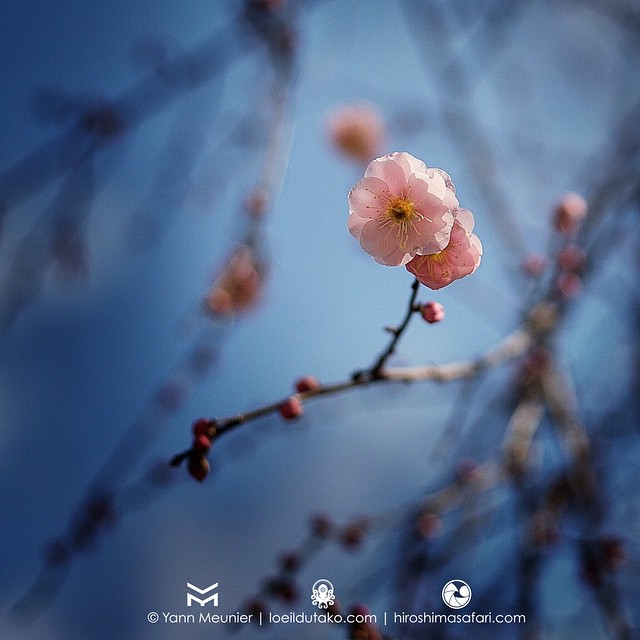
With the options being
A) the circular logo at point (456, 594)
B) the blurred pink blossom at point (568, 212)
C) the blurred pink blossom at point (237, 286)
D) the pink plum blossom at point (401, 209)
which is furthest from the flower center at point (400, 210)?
the circular logo at point (456, 594)

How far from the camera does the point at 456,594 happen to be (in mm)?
1883

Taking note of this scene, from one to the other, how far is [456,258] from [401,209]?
0.50 feet

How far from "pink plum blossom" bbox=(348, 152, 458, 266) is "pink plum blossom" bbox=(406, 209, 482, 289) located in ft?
0.09

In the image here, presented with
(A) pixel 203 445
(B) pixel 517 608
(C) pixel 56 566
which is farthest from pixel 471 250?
(C) pixel 56 566

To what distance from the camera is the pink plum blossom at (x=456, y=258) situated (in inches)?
34.2

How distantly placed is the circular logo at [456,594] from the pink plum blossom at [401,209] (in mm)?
1497

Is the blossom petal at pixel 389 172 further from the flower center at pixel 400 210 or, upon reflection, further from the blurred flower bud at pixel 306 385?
the blurred flower bud at pixel 306 385

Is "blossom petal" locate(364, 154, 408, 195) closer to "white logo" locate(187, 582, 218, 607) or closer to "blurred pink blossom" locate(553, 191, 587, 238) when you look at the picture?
"blurred pink blossom" locate(553, 191, 587, 238)

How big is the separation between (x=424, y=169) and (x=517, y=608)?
5.37ft

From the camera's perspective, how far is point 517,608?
1788 millimetres

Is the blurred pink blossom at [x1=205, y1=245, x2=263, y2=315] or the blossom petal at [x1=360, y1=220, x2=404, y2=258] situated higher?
the blurred pink blossom at [x1=205, y1=245, x2=263, y2=315]

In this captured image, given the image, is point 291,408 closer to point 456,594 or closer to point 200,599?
point 200,599

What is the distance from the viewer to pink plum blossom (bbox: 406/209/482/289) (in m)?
0.87

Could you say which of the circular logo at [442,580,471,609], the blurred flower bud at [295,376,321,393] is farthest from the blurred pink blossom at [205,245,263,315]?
the circular logo at [442,580,471,609]
